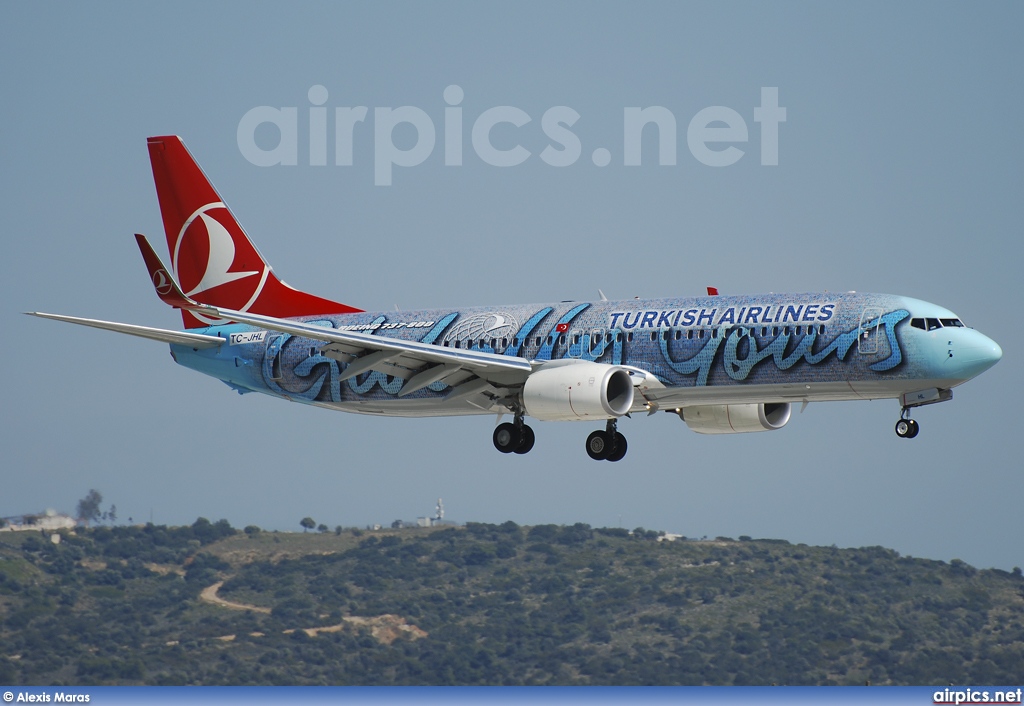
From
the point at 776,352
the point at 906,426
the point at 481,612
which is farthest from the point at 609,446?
the point at 481,612

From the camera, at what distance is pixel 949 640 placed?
16000 cm

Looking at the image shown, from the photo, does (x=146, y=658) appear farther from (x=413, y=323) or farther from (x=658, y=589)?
(x=413, y=323)

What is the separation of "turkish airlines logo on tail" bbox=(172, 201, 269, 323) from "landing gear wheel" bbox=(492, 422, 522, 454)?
15248mm

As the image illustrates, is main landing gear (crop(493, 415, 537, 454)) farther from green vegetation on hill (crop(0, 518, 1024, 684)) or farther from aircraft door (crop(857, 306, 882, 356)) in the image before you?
green vegetation on hill (crop(0, 518, 1024, 684))

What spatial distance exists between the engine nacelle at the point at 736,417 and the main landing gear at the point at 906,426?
7.78m

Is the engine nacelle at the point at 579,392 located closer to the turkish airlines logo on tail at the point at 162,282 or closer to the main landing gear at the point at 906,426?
the main landing gear at the point at 906,426

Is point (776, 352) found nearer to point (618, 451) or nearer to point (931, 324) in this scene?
point (931, 324)

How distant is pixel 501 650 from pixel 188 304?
116m

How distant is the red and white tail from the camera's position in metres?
66.1

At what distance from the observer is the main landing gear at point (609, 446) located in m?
56.3

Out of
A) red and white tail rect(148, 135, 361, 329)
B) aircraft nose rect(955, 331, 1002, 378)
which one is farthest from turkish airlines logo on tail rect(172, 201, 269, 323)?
aircraft nose rect(955, 331, 1002, 378)

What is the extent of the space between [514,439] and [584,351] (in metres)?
4.76

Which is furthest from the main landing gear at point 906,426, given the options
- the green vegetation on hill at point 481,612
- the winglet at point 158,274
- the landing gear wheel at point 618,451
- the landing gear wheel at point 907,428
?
the green vegetation on hill at point 481,612

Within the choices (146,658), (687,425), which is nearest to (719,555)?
(146,658)
